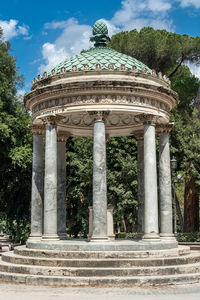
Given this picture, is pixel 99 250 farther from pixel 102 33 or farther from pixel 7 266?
pixel 102 33

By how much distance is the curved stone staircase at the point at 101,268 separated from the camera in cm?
1566

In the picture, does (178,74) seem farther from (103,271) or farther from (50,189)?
(103,271)

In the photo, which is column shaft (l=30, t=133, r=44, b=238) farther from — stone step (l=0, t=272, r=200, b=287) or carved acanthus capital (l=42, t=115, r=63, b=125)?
stone step (l=0, t=272, r=200, b=287)

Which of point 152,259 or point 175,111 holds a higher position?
point 175,111

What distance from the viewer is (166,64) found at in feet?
160

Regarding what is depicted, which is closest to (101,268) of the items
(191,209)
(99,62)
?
(99,62)

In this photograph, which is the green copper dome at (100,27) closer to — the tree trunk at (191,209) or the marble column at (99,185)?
the marble column at (99,185)

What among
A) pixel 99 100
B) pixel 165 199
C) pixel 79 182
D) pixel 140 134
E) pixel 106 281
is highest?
pixel 99 100

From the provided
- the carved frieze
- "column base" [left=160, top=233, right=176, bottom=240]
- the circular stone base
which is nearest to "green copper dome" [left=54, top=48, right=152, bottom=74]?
the carved frieze

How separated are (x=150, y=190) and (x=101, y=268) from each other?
5.96 metres

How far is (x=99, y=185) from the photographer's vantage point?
2014 centimetres

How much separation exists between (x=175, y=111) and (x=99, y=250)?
29.4m

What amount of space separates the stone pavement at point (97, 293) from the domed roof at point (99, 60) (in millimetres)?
11562

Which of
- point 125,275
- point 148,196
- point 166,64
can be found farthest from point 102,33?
point 166,64
